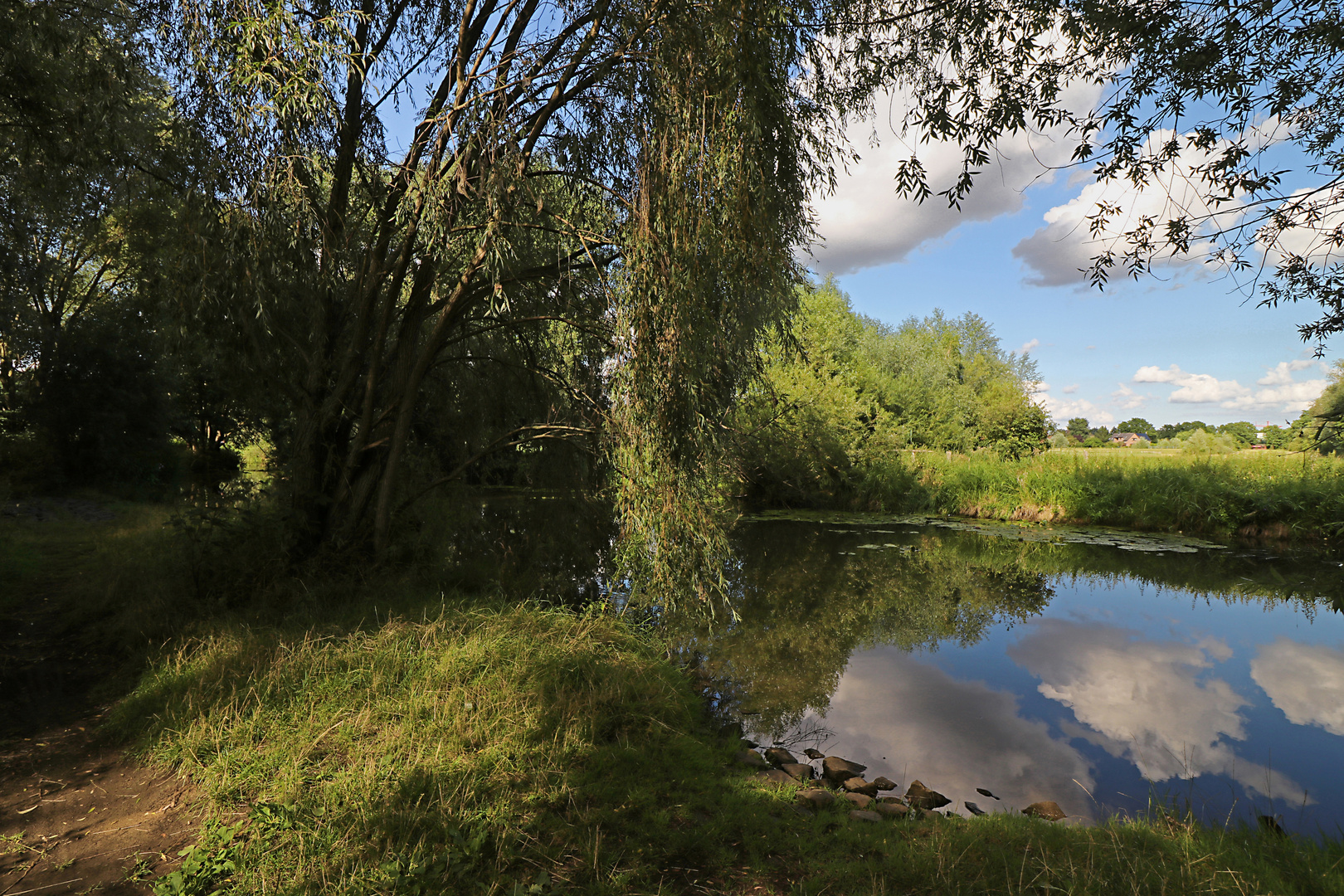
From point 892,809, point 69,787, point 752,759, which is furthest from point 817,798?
point 69,787

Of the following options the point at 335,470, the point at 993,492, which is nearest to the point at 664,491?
the point at 335,470

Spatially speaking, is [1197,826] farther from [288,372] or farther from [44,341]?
[44,341]

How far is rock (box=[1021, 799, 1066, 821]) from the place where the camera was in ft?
12.8

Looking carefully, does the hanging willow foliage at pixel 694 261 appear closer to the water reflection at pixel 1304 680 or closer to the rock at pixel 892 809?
the rock at pixel 892 809

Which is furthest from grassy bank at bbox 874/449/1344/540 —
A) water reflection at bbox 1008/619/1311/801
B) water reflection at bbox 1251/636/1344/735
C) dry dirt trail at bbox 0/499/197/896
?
dry dirt trail at bbox 0/499/197/896

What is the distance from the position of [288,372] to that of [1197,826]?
8563 mm

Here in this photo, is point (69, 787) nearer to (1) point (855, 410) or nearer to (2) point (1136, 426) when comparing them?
(1) point (855, 410)

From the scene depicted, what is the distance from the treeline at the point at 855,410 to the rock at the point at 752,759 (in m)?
2.83

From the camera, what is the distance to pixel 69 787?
147 inches

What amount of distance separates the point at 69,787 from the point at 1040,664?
8155 mm

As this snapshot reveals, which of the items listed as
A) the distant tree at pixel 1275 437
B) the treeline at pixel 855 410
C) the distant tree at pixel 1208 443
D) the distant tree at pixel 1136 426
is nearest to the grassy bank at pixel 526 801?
the treeline at pixel 855 410

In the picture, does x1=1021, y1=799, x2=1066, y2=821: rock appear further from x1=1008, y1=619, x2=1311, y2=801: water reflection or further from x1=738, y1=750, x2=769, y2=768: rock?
x1=738, y1=750, x2=769, y2=768: rock

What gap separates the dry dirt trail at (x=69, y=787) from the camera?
297cm

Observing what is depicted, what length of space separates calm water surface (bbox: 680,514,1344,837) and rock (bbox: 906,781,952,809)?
0.14 metres
